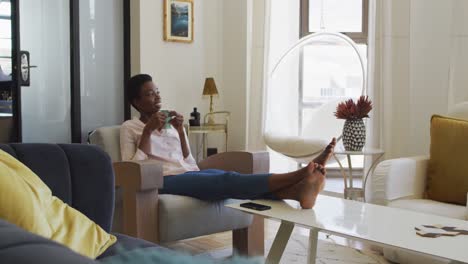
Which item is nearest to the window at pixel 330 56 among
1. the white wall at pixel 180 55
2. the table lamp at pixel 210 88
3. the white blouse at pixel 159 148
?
the white wall at pixel 180 55

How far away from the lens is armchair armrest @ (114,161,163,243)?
282 centimetres

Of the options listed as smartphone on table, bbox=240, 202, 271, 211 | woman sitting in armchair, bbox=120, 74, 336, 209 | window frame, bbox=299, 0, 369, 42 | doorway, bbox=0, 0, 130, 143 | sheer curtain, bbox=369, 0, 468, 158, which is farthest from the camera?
window frame, bbox=299, 0, 369, 42

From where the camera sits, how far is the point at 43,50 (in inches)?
179

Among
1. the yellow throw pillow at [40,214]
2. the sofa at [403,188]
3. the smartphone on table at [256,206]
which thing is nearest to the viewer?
the yellow throw pillow at [40,214]

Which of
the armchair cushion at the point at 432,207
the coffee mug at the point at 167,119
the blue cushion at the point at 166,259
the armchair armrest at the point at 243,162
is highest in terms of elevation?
the blue cushion at the point at 166,259

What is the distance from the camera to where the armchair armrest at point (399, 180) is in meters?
3.10

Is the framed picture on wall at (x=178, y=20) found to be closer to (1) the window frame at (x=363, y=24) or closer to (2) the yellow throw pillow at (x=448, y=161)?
(1) the window frame at (x=363, y=24)

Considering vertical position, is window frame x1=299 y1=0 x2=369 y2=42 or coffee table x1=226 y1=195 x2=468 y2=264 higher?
window frame x1=299 y1=0 x2=369 y2=42

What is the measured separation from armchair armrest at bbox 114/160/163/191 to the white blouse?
0.35m

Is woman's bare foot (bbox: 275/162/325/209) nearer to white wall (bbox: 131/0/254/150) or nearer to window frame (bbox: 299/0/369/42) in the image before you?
white wall (bbox: 131/0/254/150)

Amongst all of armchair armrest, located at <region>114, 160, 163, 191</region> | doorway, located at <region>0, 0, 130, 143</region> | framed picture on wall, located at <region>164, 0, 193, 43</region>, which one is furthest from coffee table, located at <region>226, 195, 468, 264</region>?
framed picture on wall, located at <region>164, 0, 193, 43</region>

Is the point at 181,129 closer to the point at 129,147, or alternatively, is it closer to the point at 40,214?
the point at 129,147

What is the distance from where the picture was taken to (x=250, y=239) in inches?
129

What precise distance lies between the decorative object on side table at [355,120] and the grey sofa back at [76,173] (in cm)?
195
